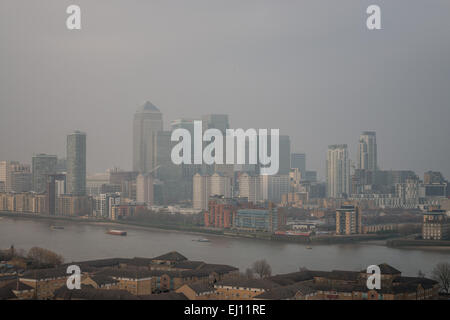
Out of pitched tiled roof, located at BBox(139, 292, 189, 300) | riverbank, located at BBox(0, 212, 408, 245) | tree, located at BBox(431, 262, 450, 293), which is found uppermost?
pitched tiled roof, located at BBox(139, 292, 189, 300)

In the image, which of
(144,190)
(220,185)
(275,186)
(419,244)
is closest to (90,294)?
(419,244)

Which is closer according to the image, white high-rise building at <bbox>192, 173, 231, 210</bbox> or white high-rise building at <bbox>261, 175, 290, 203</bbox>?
white high-rise building at <bbox>192, 173, 231, 210</bbox>

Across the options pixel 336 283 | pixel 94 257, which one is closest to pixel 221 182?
pixel 94 257

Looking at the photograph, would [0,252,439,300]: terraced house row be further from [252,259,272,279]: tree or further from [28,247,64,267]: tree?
[28,247,64,267]: tree

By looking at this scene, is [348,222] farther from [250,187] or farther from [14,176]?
[14,176]

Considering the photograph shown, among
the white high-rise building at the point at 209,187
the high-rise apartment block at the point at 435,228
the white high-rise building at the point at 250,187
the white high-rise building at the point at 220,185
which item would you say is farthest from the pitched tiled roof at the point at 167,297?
the white high-rise building at the point at 250,187

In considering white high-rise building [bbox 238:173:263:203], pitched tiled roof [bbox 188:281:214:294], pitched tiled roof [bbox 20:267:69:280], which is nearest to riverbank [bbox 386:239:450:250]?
pitched tiled roof [bbox 188:281:214:294]
